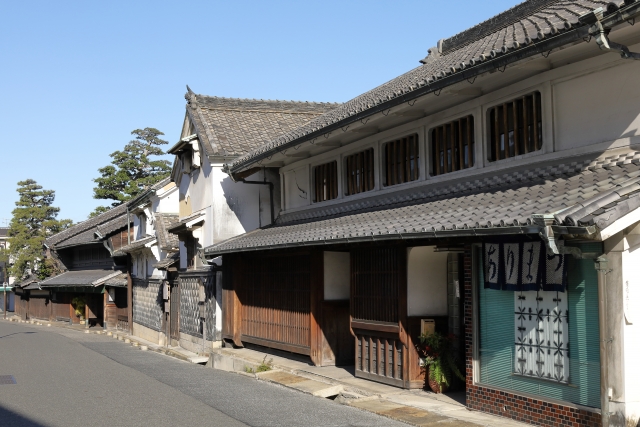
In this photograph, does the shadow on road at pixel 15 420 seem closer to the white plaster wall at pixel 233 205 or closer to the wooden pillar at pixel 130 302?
the white plaster wall at pixel 233 205

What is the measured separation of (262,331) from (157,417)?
353 inches

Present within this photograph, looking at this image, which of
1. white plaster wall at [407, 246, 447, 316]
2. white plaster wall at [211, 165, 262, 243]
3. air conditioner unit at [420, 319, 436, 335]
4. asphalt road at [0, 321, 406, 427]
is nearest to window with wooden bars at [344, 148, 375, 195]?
white plaster wall at [407, 246, 447, 316]

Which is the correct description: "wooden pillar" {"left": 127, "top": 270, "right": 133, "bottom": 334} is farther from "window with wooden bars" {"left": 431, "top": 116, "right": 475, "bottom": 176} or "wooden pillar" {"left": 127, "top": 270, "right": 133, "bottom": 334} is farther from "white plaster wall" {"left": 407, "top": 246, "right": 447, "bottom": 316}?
"white plaster wall" {"left": 407, "top": 246, "right": 447, "bottom": 316}

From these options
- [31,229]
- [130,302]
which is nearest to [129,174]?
[31,229]

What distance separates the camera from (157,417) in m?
12.1

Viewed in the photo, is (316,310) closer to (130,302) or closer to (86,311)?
(130,302)

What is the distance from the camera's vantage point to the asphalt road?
11742 mm

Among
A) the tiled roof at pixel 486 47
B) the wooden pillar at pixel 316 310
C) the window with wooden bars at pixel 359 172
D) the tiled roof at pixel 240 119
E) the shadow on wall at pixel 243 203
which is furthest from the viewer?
the tiled roof at pixel 240 119

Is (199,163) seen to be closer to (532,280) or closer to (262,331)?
(262,331)

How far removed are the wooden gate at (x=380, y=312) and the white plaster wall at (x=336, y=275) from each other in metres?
1.92

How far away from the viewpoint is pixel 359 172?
1758 centimetres

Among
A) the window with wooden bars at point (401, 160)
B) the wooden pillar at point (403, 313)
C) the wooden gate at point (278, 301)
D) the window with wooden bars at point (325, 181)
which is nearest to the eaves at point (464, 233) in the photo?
the wooden pillar at point (403, 313)

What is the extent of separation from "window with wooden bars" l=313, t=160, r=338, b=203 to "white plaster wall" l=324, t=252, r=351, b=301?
6.21 feet

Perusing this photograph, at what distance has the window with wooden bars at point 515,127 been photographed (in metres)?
11.6
